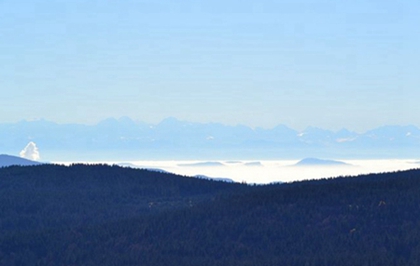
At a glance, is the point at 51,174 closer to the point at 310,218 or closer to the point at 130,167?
the point at 130,167

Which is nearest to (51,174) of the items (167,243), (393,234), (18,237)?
(18,237)

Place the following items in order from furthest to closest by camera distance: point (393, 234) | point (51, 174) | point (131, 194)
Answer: point (51, 174) → point (131, 194) → point (393, 234)

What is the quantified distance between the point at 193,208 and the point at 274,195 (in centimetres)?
942

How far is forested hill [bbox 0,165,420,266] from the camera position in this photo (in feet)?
259

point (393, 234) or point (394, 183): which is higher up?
point (394, 183)

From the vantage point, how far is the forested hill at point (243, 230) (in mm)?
79000

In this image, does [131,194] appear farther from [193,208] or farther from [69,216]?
[193,208]

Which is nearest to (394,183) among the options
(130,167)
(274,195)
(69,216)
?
(274,195)

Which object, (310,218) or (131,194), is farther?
(131,194)

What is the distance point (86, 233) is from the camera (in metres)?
93.4

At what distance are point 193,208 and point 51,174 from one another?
48.2 metres

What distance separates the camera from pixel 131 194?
127125 mm

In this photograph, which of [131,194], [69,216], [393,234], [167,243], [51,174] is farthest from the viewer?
[51,174]

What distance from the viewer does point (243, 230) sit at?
3474 inches
